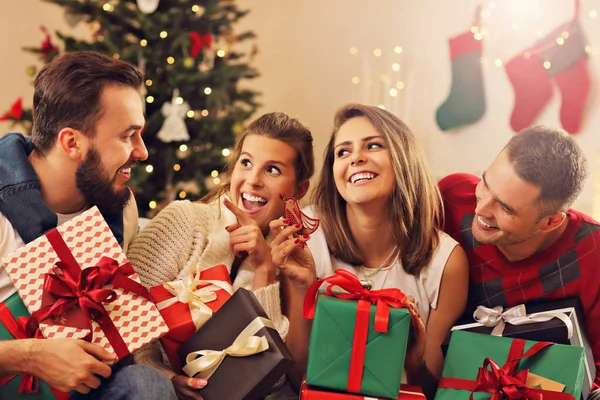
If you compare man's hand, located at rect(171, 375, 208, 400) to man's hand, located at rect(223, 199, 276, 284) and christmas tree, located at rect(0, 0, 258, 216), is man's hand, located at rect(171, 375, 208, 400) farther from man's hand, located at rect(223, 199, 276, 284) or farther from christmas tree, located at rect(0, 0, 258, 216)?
christmas tree, located at rect(0, 0, 258, 216)

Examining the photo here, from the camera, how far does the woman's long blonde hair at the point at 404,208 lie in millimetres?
2117

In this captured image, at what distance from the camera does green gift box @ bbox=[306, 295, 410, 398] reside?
1.75 meters

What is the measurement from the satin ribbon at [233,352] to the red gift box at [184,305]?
8 cm

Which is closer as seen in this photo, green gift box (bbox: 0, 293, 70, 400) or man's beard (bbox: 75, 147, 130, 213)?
green gift box (bbox: 0, 293, 70, 400)

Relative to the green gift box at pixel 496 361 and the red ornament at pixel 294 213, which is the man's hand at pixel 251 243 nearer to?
the red ornament at pixel 294 213

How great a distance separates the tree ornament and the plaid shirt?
6.75 feet

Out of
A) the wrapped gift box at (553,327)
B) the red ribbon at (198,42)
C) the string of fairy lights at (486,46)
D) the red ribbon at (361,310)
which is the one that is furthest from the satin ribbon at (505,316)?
the string of fairy lights at (486,46)

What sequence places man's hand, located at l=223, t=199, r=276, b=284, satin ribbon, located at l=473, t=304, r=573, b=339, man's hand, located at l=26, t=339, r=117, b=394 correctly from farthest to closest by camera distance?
man's hand, located at l=223, t=199, r=276, b=284
satin ribbon, located at l=473, t=304, r=573, b=339
man's hand, located at l=26, t=339, r=117, b=394

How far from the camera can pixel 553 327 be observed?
75.0 inches

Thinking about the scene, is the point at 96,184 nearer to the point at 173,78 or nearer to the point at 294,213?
the point at 294,213

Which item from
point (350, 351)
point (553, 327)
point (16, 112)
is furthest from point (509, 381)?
point (16, 112)

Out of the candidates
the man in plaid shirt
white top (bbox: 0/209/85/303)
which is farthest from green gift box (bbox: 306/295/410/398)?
white top (bbox: 0/209/85/303)

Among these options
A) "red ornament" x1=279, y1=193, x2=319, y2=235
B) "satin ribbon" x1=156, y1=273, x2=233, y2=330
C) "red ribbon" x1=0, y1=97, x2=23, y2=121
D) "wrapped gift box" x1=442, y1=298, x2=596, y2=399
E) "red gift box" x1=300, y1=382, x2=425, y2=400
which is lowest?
"red gift box" x1=300, y1=382, x2=425, y2=400

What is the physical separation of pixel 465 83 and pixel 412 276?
2.99 metres
